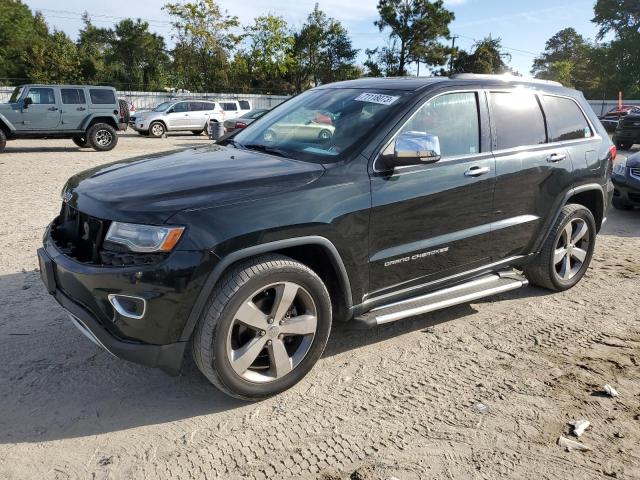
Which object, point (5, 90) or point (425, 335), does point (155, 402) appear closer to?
point (425, 335)

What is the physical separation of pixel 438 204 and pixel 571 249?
194 cm

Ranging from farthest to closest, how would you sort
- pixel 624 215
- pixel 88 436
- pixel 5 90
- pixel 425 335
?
pixel 5 90 → pixel 624 215 → pixel 425 335 → pixel 88 436

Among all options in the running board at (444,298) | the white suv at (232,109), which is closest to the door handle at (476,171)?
the running board at (444,298)

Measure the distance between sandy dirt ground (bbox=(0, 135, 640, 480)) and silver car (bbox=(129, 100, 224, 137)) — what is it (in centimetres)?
1906

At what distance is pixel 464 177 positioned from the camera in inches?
142

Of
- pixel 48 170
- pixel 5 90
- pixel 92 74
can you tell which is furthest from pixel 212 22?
pixel 48 170

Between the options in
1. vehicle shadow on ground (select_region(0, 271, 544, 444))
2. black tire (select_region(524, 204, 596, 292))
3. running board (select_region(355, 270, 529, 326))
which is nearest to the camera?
vehicle shadow on ground (select_region(0, 271, 544, 444))

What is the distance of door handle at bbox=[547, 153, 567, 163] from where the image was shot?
4.24 meters

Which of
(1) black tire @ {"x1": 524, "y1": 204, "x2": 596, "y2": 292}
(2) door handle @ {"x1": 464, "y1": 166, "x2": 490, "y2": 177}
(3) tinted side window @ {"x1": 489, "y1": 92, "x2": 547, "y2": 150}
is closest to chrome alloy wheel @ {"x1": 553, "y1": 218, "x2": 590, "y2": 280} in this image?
(1) black tire @ {"x1": 524, "y1": 204, "x2": 596, "y2": 292}

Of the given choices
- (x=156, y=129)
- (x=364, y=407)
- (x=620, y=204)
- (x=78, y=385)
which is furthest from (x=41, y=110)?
(x=364, y=407)

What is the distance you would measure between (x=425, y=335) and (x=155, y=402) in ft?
6.33

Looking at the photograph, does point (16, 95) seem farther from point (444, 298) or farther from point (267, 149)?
point (444, 298)

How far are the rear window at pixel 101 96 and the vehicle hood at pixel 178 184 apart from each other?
13.3m

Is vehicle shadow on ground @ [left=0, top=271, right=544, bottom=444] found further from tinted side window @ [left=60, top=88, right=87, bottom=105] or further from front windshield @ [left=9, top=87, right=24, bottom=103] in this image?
front windshield @ [left=9, top=87, right=24, bottom=103]
